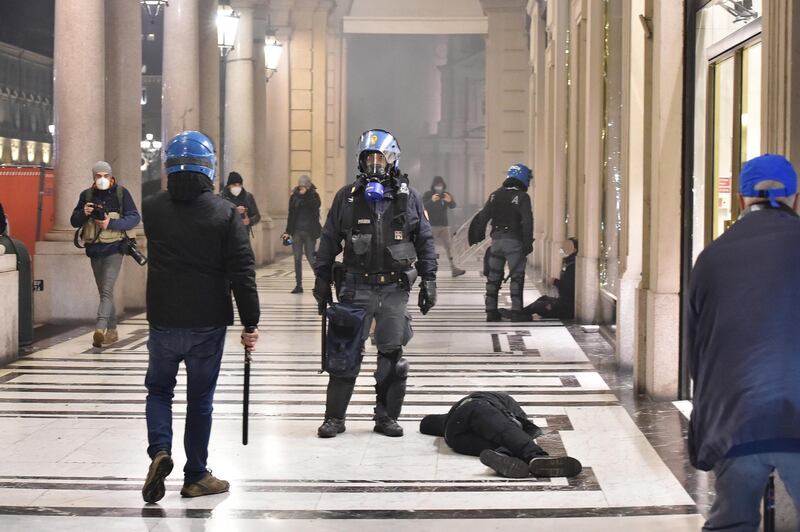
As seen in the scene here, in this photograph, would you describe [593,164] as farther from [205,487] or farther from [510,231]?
[205,487]

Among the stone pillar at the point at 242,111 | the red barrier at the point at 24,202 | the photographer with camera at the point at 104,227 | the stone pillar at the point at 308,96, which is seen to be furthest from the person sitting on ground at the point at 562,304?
the stone pillar at the point at 308,96

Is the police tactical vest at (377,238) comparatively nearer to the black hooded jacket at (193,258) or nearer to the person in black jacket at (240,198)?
the black hooded jacket at (193,258)

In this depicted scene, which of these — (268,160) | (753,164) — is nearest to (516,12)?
(268,160)

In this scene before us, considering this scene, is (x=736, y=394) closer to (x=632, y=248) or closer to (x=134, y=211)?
(x=632, y=248)

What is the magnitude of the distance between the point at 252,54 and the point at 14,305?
47.9 ft

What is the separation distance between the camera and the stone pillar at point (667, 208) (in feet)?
28.8

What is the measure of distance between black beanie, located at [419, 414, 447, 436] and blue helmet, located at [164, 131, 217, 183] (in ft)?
7.15

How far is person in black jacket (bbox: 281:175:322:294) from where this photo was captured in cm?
1803

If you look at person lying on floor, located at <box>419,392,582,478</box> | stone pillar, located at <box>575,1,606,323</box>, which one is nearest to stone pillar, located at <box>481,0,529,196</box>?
stone pillar, located at <box>575,1,606,323</box>

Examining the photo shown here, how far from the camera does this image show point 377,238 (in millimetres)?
7527

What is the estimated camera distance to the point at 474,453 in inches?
274

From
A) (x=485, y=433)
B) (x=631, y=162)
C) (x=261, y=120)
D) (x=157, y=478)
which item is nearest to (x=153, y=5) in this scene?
(x=631, y=162)

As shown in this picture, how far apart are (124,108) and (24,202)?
1536 millimetres

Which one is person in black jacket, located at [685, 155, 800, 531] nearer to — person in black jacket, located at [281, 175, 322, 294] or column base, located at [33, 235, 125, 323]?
column base, located at [33, 235, 125, 323]
